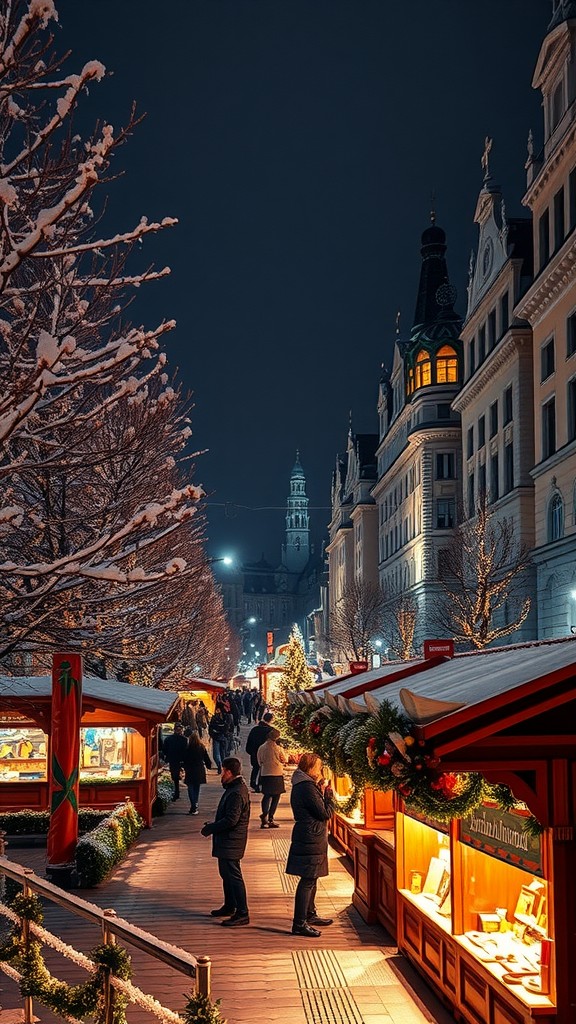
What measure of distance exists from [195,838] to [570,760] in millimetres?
13861

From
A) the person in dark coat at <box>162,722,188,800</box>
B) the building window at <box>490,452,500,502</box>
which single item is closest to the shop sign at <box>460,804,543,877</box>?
the person in dark coat at <box>162,722,188,800</box>

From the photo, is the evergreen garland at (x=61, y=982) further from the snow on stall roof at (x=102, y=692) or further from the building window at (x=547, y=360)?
the building window at (x=547, y=360)

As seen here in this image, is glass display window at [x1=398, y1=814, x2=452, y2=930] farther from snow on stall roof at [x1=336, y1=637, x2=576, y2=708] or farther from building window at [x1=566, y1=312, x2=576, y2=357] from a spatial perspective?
building window at [x1=566, y1=312, x2=576, y2=357]

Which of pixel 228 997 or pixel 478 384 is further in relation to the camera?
pixel 478 384

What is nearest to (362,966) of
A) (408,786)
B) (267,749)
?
(408,786)

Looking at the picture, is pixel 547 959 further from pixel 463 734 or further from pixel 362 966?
pixel 362 966

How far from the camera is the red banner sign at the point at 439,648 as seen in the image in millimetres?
14461

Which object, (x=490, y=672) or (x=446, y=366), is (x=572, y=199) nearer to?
(x=490, y=672)

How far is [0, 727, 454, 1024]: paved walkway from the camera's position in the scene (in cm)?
955

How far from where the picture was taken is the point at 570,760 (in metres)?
7.80

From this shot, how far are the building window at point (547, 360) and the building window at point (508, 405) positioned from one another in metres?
6.19

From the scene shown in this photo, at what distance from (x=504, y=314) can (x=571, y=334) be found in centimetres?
1098

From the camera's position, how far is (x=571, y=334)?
40219 mm

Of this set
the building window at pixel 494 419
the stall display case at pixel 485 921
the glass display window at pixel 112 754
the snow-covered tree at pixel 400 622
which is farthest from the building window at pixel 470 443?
the stall display case at pixel 485 921
